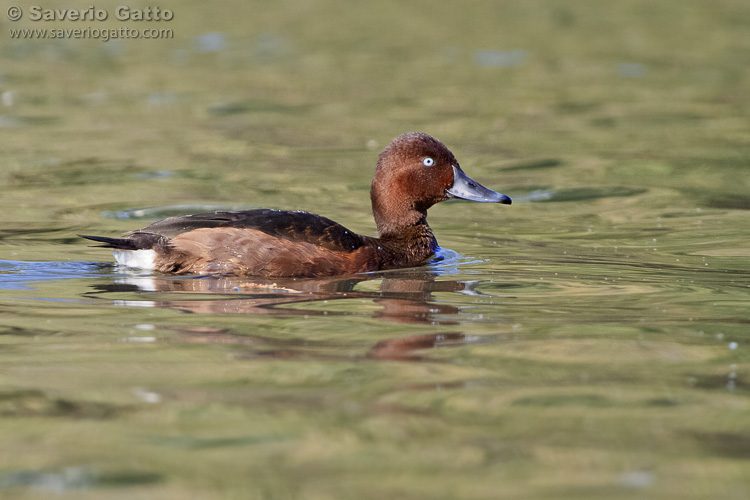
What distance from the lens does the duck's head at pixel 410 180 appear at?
8.51 meters

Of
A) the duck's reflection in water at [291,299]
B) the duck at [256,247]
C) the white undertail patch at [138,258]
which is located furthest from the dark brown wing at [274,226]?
the duck's reflection in water at [291,299]

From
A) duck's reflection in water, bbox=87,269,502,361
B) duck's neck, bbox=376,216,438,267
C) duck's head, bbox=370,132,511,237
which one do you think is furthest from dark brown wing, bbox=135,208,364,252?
duck's head, bbox=370,132,511,237

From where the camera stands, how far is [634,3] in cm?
2686

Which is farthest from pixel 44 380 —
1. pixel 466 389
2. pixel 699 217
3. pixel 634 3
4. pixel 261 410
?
pixel 634 3

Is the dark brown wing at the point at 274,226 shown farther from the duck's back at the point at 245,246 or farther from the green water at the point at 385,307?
the green water at the point at 385,307

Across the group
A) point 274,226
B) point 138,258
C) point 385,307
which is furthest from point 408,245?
point 138,258

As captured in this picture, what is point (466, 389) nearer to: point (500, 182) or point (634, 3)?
point (500, 182)

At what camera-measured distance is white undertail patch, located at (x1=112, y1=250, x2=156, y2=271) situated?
25.2 feet

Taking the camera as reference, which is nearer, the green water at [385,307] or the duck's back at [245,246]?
the green water at [385,307]

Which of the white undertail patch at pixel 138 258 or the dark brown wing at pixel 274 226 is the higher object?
the dark brown wing at pixel 274 226

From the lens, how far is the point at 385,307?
21.8 feet

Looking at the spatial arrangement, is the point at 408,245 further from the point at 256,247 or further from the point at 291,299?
the point at 291,299

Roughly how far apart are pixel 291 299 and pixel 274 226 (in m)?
0.99

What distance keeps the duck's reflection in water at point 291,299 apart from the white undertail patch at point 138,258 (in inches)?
6.1
